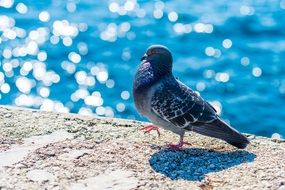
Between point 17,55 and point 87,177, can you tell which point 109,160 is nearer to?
point 87,177

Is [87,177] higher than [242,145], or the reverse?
[242,145]

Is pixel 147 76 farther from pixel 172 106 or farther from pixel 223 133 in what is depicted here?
pixel 223 133

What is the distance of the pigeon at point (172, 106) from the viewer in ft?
23.3

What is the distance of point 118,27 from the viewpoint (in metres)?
17.8

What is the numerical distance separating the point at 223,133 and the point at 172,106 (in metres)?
0.52

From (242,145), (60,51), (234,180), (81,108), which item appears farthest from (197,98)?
(60,51)

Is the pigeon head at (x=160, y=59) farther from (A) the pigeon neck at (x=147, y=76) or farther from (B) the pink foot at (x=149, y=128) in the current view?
(B) the pink foot at (x=149, y=128)

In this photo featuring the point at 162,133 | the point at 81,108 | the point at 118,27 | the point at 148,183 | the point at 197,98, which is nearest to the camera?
the point at 148,183

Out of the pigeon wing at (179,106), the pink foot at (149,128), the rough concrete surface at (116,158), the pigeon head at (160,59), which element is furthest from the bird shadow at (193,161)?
the pigeon head at (160,59)

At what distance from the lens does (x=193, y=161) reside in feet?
22.5

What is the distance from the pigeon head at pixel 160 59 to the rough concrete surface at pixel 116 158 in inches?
26.8

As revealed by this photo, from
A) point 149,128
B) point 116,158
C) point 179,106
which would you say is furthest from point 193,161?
point 149,128

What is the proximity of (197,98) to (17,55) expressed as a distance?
32.9 ft

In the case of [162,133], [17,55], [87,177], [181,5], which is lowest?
[87,177]
